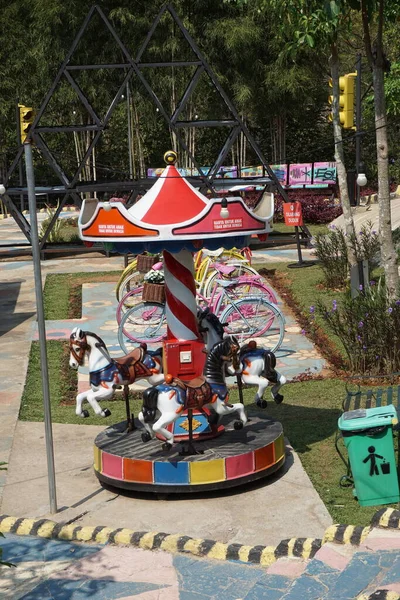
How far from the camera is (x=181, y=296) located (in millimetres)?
9438

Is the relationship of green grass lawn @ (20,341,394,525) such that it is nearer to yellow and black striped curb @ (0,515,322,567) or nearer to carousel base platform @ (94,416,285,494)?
carousel base platform @ (94,416,285,494)

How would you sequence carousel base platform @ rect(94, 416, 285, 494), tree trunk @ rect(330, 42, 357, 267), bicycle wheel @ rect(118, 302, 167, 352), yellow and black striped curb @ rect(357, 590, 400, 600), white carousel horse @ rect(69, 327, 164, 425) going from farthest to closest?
1. tree trunk @ rect(330, 42, 357, 267)
2. bicycle wheel @ rect(118, 302, 167, 352)
3. white carousel horse @ rect(69, 327, 164, 425)
4. carousel base platform @ rect(94, 416, 285, 494)
5. yellow and black striped curb @ rect(357, 590, 400, 600)

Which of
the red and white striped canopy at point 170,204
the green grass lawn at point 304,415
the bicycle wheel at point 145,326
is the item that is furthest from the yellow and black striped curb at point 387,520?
the bicycle wheel at point 145,326

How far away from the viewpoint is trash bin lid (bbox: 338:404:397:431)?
795cm

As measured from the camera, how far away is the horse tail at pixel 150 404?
8.49m

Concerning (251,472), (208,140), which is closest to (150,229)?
(251,472)

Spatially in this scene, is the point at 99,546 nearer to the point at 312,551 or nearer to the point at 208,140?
the point at 312,551

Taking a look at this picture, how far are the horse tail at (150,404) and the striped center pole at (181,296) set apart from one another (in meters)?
1.05

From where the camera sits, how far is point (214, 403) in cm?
894

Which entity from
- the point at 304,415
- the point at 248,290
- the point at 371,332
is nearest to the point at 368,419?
the point at 304,415

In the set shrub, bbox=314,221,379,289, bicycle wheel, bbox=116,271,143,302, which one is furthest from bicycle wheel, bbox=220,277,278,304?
shrub, bbox=314,221,379,289

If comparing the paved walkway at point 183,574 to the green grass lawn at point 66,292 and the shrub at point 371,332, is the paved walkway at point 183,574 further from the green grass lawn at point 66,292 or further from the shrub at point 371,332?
the green grass lawn at point 66,292

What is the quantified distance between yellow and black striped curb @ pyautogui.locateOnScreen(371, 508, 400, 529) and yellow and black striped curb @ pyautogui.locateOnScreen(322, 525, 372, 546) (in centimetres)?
7

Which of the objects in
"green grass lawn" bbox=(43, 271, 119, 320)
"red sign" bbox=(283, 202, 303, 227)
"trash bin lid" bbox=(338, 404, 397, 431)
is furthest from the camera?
"red sign" bbox=(283, 202, 303, 227)
